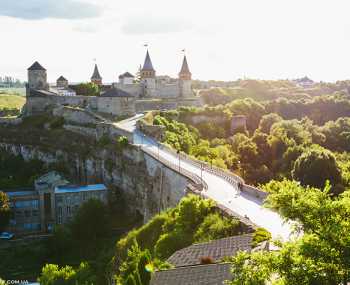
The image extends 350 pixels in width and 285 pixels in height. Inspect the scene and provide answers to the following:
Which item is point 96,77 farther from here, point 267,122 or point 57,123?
point 267,122

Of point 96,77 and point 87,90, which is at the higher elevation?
point 96,77

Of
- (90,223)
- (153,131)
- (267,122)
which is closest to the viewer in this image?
(90,223)

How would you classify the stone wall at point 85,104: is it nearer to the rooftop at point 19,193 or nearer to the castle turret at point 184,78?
the rooftop at point 19,193

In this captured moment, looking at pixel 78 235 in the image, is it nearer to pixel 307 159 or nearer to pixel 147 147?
pixel 147 147

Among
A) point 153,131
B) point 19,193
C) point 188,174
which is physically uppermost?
point 153,131

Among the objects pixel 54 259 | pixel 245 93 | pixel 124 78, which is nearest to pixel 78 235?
pixel 54 259

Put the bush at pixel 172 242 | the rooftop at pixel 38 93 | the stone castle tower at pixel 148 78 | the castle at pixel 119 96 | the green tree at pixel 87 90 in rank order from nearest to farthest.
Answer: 1. the bush at pixel 172 242
2. the castle at pixel 119 96
3. the rooftop at pixel 38 93
4. the green tree at pixel 87 90
5. the stone castle tower at pixel 148 78

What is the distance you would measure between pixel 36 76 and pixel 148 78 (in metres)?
17.3

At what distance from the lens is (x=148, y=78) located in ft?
246

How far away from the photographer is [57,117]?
65.8 meters

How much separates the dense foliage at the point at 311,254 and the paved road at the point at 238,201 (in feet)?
13.2

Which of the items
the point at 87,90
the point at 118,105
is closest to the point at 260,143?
the point at 118,105

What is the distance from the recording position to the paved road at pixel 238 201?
2250 centimetres

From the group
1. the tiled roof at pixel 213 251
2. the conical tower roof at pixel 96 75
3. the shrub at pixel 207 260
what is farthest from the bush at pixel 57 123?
the shrub at pixel 207 260
